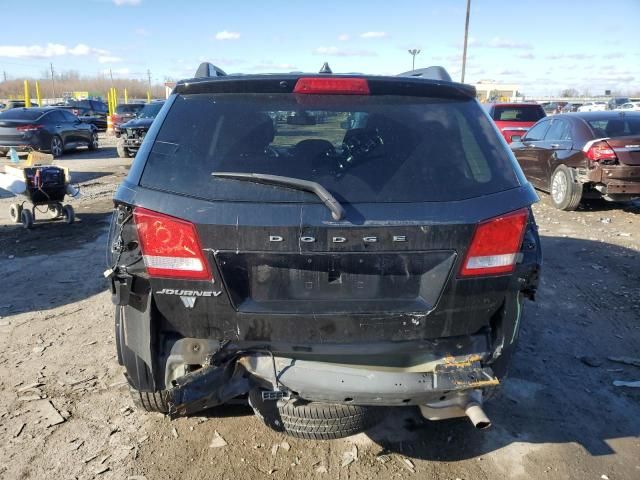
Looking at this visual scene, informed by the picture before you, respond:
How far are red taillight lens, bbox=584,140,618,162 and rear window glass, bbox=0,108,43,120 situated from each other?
622 inches

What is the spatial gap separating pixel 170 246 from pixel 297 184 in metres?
0.60

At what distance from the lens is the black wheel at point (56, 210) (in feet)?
27.4

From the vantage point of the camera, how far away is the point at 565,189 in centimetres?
925

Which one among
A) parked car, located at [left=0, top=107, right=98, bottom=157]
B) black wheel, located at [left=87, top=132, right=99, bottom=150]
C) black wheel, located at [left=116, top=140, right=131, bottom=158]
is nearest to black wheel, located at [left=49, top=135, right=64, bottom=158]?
parked car, located at [left=0, top=107, right=98, bottom=157]

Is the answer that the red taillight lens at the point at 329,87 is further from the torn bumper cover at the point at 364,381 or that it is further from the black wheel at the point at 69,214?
the black wheel at the point at 69,214

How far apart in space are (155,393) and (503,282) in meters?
1.79

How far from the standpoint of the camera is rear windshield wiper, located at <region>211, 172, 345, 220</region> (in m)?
2.20

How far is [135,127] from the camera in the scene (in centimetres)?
1697

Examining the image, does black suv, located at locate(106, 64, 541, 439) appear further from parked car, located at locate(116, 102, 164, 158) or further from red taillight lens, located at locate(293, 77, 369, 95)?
parked car, located at locate(116, 102, 164, 158)

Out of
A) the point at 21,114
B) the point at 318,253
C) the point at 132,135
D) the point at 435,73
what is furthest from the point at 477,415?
the point at 21,114

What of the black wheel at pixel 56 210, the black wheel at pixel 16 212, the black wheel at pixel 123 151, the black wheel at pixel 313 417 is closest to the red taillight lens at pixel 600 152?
the black wheel at pixel 313 417

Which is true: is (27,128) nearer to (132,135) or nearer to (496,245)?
(132,135)

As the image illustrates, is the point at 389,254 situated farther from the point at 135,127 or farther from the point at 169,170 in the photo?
the point at 135,127

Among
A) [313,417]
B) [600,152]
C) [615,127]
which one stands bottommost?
[313,417]
